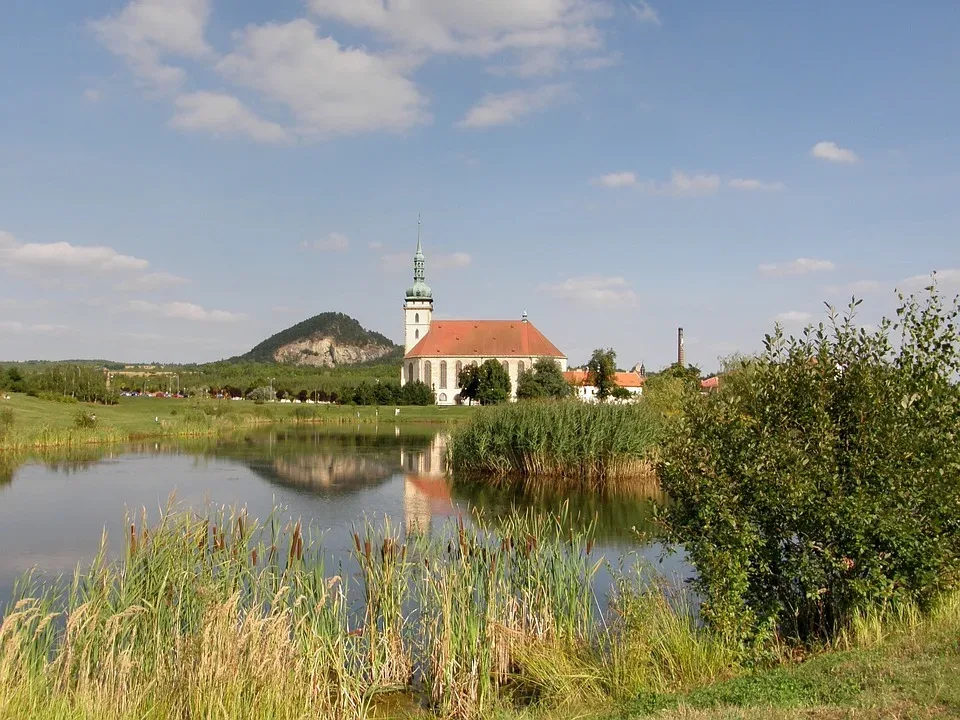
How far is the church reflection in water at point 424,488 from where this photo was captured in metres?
15.3

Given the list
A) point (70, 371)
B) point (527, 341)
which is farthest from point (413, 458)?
point (527, 341)

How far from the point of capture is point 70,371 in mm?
50781

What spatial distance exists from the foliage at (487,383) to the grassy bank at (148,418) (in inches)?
107

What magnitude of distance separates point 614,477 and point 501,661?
1448 centimetres

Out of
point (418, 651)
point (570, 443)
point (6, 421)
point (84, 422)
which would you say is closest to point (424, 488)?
point (570, 443)

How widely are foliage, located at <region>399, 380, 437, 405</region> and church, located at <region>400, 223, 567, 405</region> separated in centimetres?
938

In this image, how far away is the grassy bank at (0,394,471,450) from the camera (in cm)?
3038

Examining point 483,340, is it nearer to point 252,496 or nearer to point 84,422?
point 84,422

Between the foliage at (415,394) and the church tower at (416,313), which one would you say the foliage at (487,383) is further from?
the church tower at (416,313)

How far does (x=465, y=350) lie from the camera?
272 ft

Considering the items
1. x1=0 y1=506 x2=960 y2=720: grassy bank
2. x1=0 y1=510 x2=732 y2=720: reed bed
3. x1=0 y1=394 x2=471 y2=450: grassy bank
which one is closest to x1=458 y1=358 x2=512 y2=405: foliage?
x1=0 y1=394 x2=471 y2=450: grassy bank

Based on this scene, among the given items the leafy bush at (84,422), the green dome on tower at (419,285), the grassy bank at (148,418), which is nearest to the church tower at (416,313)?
the green dome on tower at (419,285)

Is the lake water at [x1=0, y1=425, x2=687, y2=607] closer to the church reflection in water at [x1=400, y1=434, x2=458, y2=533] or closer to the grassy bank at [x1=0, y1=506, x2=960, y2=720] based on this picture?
the church reflection in water at [x1=400, y1=434, x2=458, y2=533]

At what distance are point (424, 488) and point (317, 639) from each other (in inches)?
568
